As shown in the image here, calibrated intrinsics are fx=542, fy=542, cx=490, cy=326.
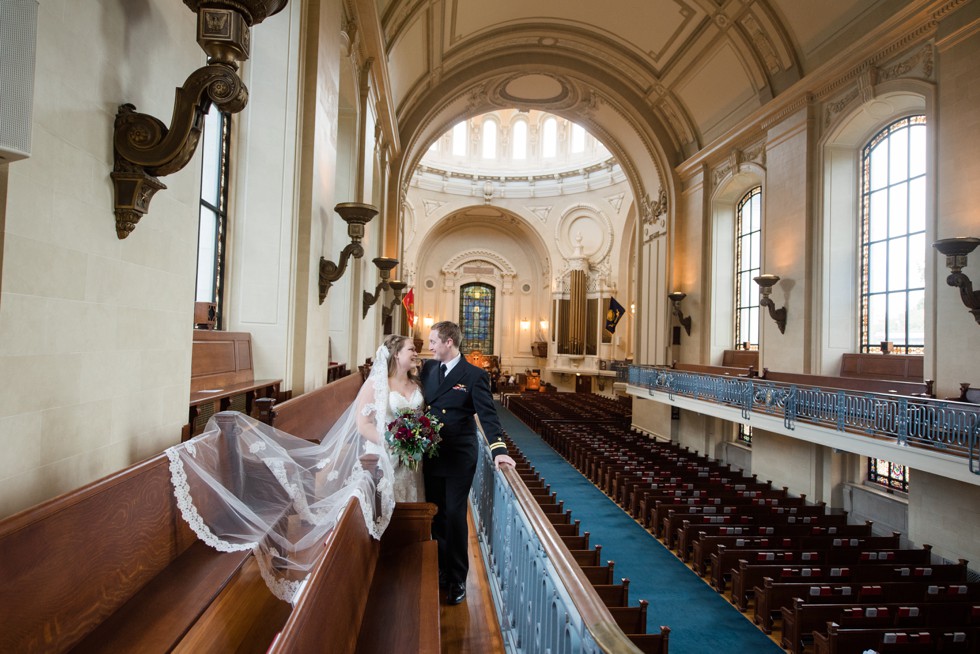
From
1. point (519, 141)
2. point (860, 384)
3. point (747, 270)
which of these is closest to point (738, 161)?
point (747, 270)

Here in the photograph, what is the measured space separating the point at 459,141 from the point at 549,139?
482 centimetres

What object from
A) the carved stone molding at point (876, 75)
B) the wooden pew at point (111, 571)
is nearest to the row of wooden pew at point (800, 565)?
the wooden pew at point (111, 571)

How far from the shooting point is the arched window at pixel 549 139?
28.9 metres

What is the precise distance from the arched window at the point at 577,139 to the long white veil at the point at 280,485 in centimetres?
2691

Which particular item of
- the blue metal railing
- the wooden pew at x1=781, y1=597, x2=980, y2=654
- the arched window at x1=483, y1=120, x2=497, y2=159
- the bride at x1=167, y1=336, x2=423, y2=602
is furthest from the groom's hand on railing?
the arched window at x1=483, y1=120, x2=497, y2=159

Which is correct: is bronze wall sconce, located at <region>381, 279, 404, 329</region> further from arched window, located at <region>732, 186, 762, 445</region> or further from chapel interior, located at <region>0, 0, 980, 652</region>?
arched window, located at <region>732, 186, 762, 445</region>

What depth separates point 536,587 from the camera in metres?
2.66

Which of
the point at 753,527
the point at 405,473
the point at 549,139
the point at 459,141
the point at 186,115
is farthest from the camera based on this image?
the point at 549,139

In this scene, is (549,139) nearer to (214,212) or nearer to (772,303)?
(772,303)

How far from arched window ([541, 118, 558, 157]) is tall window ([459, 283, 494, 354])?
8.50 metres

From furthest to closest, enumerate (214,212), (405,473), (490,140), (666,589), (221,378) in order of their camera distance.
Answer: (490,140), (666,589), (214,212), (221,378), (405,473)

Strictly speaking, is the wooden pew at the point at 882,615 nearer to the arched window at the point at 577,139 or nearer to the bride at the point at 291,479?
the bride at the point at 291,479

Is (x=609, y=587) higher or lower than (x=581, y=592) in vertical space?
lower

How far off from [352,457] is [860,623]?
4.77 m
